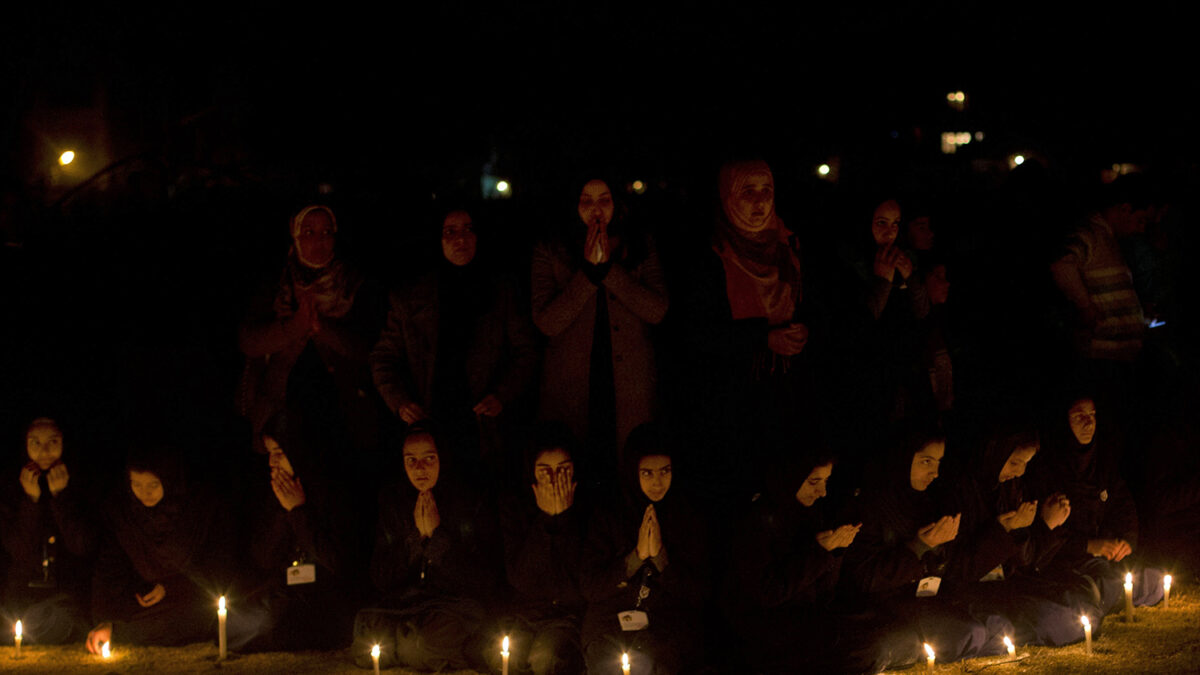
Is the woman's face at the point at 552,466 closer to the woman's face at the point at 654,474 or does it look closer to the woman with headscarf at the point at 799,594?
the woman's face at the point at 654,474

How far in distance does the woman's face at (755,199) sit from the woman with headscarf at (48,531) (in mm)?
3518

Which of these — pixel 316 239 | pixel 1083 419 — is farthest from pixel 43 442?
pixel 1083 419

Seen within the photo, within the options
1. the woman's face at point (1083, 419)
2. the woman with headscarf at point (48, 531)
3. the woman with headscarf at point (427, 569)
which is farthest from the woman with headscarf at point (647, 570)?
the woman with headscarf at point (48, 531)

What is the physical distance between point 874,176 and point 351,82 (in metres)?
5.04

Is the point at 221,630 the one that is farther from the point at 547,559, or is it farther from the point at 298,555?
the point at 547,559

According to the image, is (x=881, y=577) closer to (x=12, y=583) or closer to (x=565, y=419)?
(x=565, y=419)

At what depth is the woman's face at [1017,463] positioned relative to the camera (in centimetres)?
589

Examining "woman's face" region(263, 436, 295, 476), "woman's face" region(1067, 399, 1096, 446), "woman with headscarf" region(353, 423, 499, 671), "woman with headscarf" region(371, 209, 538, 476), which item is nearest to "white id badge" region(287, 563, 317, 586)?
"woman with headscarf" region(353, 423, 499, 671)

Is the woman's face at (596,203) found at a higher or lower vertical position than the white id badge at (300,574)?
higher

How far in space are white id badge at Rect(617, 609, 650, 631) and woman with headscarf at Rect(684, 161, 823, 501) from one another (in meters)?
0.89

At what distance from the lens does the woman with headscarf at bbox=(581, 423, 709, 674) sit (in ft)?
17.8

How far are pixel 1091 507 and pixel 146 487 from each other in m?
4.66

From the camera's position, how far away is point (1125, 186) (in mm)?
7332

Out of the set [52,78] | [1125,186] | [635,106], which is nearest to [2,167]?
[52,78]
